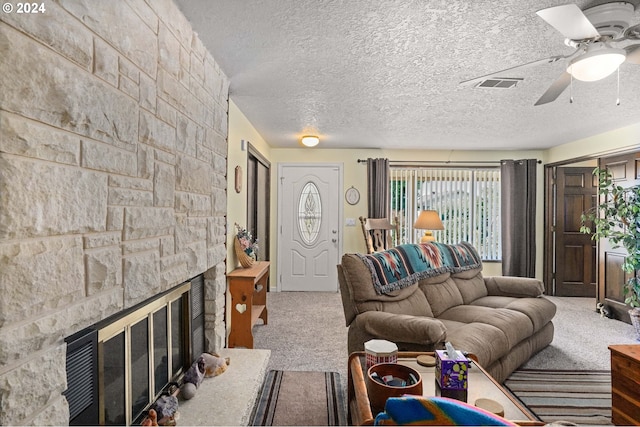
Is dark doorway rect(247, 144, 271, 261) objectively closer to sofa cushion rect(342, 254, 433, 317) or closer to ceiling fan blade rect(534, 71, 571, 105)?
sofa cushion rect(342, 254, 433, 317)

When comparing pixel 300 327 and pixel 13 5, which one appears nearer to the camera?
pixel 13 5

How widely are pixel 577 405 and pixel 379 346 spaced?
1.61m

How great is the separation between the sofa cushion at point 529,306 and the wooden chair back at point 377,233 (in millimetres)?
2056

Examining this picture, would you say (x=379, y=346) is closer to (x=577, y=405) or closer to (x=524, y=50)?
(x=577, y=405)

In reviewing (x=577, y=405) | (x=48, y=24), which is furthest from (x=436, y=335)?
(x=48, y=24)

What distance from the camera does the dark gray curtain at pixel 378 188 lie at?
5516 millimetres

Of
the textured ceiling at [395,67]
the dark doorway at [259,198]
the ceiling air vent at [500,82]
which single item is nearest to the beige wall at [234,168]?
the textured ceiling at [395,67]

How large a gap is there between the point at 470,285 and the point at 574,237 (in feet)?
10.1

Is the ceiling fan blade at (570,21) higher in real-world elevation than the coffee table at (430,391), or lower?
higher

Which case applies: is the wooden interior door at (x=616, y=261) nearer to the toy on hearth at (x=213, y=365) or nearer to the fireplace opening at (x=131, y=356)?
Result: the toy on hearth at (x=213, y=365)

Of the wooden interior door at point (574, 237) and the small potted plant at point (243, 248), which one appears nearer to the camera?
the small potted plant at point (243, 248)

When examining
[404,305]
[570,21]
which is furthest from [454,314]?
[570,21]

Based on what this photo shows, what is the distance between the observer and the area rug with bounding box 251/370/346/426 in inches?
82.7

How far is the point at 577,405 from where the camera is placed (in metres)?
2.31
